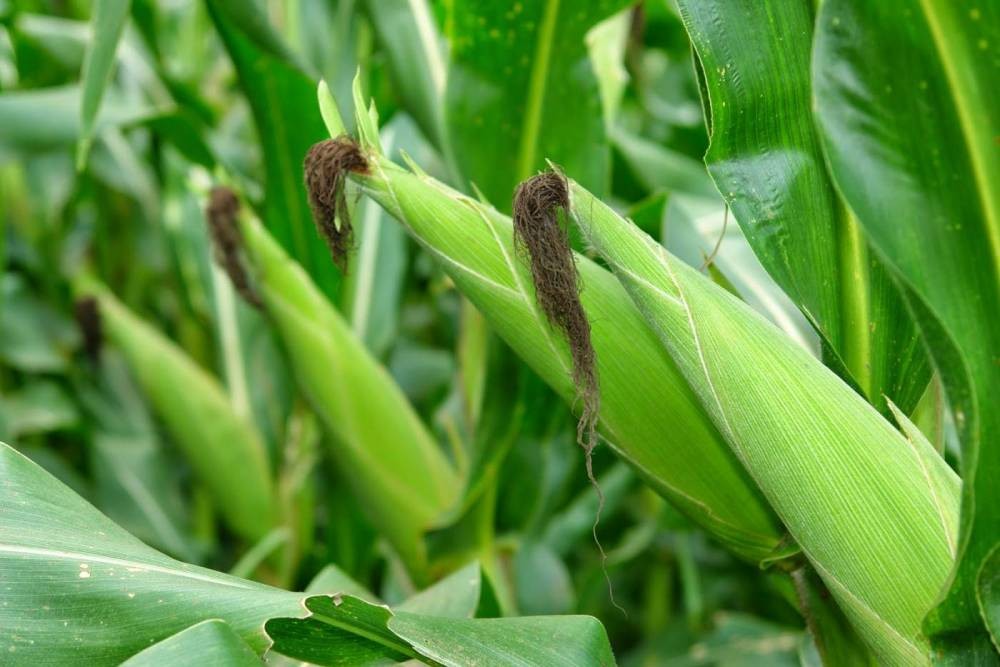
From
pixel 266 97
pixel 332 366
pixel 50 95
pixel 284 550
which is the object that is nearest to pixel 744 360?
pixel 332 366

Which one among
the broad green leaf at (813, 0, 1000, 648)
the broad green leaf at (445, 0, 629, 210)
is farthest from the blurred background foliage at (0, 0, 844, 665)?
the broad green leaf at (813, 0, 1000, 648)

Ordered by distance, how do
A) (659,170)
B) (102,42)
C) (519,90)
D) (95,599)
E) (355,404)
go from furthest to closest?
1. (659,170)
2. (355,404)
3. (519,90)
4. (102,42)
5. (95,599)

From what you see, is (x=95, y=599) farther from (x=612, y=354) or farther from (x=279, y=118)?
(x=279, y=118)

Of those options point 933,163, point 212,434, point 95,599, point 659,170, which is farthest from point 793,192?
point 212,434

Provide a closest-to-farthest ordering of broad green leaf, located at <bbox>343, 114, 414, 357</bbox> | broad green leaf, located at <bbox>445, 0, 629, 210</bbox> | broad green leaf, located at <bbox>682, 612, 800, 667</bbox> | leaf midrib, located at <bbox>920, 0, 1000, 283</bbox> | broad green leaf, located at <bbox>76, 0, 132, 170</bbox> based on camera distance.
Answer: leaf midrib, located at <bbox>920, 0, 1000, 283</bbox>, broad green leaf, located at <bbox>76, 0, 132, 170</bbox>, broad green leaf, located at <bbox>445, 0, 629, 210</bbox>, broad green leaf, located at <bbox>343, 114, 414, 357</bbox>, broad green leaf, located at <bbox>682, 612, 800, 667</bbox>

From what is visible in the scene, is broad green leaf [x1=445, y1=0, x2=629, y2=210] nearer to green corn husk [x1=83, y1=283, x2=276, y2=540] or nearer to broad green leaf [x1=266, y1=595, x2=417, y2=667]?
broad green leaf [x1=266, y1=595, x2=417, y2=667]

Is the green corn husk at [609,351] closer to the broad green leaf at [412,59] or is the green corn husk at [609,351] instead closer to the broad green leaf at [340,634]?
the broad green leaf at [340,634]

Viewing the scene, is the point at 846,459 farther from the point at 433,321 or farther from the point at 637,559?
the point at 637,559
